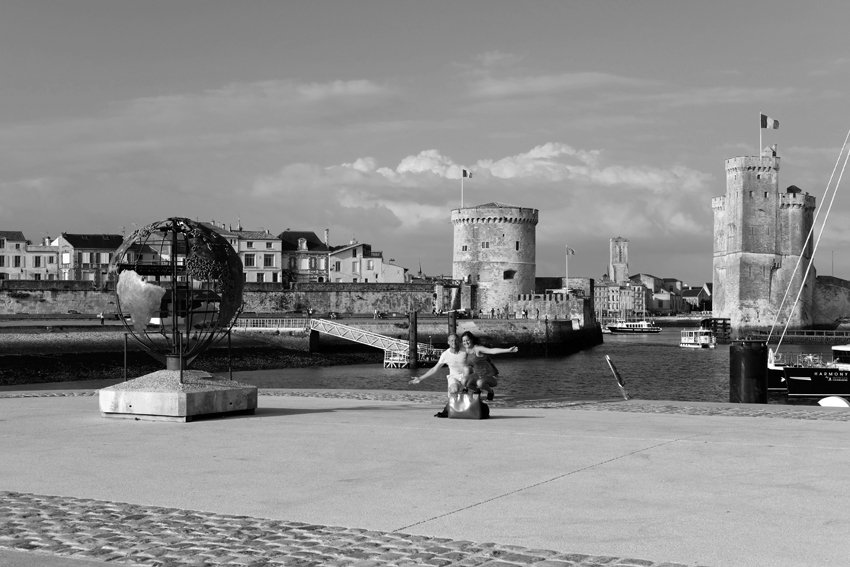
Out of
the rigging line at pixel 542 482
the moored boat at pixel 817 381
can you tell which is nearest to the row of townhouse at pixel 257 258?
the moored boat at pixel 817 381

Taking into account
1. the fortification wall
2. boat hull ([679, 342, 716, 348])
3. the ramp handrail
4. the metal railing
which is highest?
the fortification wall

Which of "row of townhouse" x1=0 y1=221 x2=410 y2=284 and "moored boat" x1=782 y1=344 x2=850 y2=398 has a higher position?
"row of townhouse" x1=0 y1=221 x2=410 y2=284

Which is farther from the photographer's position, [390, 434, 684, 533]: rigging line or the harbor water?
the harbor water

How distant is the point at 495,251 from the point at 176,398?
3055 inches

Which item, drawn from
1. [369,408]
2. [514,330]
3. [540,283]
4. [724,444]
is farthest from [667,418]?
[540,283]

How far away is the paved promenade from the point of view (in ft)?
18.7

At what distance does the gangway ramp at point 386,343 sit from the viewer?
178 ft

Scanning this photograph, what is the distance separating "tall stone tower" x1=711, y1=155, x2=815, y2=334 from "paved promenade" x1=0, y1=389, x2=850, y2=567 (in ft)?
310

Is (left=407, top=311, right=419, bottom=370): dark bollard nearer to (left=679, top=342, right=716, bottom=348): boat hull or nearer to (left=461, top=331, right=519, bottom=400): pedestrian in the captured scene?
(left=679, top=342, right=716, bottom=348): boat hull

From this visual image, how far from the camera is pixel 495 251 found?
88.7 metres

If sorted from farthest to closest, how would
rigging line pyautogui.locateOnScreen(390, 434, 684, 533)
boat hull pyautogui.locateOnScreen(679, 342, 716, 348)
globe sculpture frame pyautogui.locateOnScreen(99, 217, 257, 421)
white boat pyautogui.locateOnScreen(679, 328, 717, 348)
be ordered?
white boat pyautogui.locateOnScreen(679, 328, 717, 348), boat hull pyautogui.locateOnScreen(679, 342, 716, 348), globe sculpture frame pyautogui.locateOnScreen(99, 217, 257, 421), rigging line pyautogui.locateOnScreen(390, 434, 684, 533)

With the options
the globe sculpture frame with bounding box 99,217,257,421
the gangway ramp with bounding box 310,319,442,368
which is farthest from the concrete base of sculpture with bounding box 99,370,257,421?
the gangway ramp with bounding box 310,319,442,368

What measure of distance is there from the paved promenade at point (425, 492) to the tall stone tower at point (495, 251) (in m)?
76.4

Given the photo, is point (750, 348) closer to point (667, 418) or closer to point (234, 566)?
point (667, 418)
